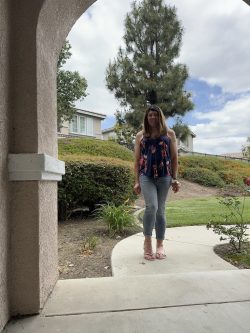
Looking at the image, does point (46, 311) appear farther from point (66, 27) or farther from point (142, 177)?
point (66, 27)

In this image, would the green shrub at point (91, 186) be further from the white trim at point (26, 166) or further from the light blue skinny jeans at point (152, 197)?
the white trim at point (26, 166)

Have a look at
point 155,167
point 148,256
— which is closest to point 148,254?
point 148,256

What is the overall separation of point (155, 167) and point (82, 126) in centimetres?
2665

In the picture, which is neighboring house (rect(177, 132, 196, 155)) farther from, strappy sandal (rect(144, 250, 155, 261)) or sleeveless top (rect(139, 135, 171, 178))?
strappy sandal (rect(144, 250, 155, 261))

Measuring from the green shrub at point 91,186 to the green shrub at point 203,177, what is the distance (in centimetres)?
1018

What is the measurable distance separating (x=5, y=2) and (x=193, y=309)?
2423 mm

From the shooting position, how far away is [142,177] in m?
3.85

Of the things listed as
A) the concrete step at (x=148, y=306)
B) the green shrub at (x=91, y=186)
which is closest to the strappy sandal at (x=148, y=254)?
the concrete step at (x=148, y=306)

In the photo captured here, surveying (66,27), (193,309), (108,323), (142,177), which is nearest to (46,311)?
(108,323)

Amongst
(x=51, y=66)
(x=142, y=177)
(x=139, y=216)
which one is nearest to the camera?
(x=51, y=66)

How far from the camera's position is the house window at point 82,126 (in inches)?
1150

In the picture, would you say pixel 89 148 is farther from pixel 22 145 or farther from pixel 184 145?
pixel 184 145

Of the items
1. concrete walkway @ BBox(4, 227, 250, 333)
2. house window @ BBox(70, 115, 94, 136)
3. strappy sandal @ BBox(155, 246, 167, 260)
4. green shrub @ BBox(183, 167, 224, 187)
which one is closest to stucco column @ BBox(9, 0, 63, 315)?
concrete walkway @ BBox(4, 227, 250, 333)

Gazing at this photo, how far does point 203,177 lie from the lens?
54.6 ft
